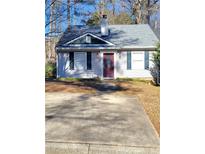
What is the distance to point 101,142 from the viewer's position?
450 centimetres

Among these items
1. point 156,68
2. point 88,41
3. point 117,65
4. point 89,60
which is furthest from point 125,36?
point 156,68

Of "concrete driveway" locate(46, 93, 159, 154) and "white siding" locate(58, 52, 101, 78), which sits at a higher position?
"white siding" locate(58, 52, 101, 78)

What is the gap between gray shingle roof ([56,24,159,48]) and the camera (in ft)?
59.0

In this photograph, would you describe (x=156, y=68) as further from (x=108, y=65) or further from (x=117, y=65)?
(x=108, y=65)

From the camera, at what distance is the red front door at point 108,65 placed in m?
17.9

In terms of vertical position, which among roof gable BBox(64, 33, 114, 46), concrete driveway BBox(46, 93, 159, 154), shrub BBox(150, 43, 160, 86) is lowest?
concrete driveway BBox(46, 93, 159, 154)

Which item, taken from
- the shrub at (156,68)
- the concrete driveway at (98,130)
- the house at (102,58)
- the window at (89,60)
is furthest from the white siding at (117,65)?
the concrete driveway at (98,130)

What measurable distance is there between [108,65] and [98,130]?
1279 cm

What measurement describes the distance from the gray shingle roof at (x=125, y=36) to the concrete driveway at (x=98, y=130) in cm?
1055

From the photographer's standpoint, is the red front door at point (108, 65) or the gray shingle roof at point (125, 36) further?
the gray shingle roof at point (125, 36)

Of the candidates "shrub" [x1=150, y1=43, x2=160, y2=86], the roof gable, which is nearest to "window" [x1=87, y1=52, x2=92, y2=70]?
the roof gable

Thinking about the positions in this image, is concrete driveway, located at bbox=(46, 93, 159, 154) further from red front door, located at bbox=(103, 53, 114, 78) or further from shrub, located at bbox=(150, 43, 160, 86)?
red front door, located at bbox=(103, 53, 114, 78)

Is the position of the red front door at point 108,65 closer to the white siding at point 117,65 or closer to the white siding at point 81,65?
the white siding at point 117,65

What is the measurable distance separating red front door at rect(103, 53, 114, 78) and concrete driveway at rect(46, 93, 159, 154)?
984 cm
